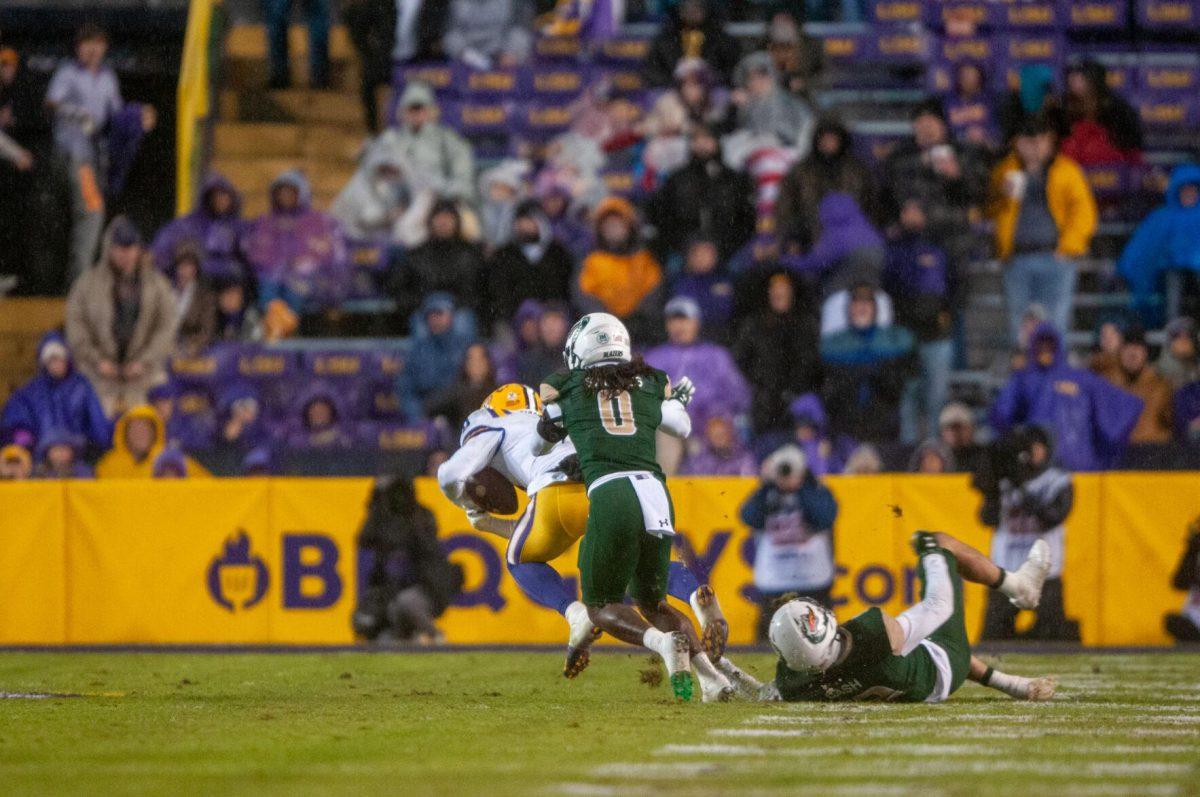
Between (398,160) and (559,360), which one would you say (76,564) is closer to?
(559,360)

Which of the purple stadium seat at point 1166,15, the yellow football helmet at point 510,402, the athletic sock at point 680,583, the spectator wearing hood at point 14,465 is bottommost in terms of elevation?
the athletic sock at point 680,583

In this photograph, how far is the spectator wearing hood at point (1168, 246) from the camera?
17.6 m

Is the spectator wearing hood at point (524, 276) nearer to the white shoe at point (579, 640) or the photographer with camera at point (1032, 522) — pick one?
the photographer with camera at point (1032, 522)

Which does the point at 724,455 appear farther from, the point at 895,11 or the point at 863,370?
the point at 895,11

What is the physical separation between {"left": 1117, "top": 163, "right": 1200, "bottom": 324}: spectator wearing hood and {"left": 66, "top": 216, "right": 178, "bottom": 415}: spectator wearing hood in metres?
8.32

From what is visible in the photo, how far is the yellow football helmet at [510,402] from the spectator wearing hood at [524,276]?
6.48 metres

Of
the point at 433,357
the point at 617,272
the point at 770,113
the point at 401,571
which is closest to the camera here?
the point at 401,571

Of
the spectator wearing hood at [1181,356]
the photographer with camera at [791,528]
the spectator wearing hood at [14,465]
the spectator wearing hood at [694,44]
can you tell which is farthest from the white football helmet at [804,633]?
the spectator wearing hood at [694,44]

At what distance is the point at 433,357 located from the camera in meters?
16.7

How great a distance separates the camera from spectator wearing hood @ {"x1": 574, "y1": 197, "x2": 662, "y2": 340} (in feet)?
55.2

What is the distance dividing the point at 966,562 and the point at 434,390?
7.72m

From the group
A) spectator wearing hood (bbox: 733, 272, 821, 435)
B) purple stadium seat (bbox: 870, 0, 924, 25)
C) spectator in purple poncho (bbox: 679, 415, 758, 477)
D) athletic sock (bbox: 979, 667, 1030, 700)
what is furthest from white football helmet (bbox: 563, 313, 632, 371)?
purple stadium seat (bbox: 870, 0, 924, 25)

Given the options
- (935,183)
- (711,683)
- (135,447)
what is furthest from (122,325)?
(711,683)

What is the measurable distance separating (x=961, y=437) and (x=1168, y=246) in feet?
11.5
